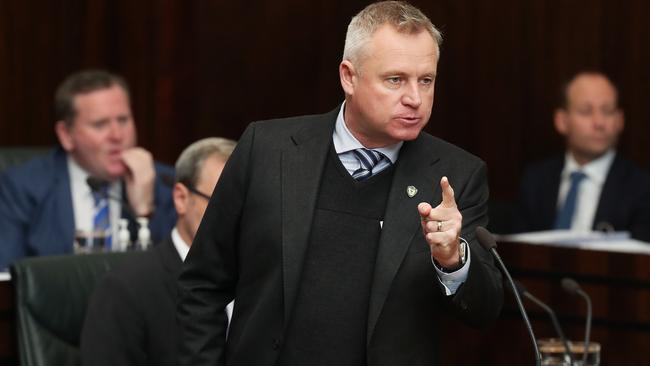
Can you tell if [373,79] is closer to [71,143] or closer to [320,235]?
[320,235]

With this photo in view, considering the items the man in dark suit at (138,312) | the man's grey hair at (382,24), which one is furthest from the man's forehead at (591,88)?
the man's grey hair at (382,24)

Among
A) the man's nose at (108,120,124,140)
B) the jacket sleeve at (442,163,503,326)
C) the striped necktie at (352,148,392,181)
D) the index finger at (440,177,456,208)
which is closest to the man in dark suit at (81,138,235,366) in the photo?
the striped necktie at (352,148,392,181)

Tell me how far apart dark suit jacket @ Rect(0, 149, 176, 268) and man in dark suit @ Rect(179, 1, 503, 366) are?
2343 millimetres

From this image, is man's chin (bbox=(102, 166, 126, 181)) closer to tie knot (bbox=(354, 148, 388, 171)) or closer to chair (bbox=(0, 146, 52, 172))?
chair (bbox=(0, 146, 52, 172))

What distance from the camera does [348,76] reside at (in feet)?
8.63

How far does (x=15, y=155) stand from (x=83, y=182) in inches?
15.4

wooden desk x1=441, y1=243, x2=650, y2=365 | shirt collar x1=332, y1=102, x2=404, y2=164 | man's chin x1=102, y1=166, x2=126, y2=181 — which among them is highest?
shirt collar x1=332, y1=102, x2=404, y2=164

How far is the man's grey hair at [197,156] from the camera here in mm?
3537

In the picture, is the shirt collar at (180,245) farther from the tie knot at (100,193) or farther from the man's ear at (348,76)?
the tie knot at (100,193)

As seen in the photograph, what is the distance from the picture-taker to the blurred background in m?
6.21

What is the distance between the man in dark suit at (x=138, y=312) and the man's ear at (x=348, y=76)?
0.96 metres

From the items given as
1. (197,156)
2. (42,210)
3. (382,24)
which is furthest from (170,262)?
(42,210)

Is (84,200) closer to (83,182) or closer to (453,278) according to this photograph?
(83,182)

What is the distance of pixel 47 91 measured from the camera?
624 cm
